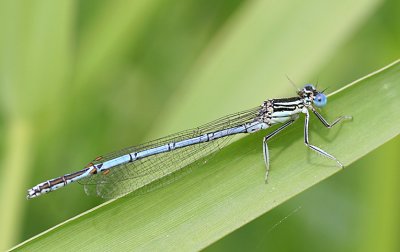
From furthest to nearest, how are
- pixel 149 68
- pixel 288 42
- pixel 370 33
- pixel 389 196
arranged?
pixel 149 68 → pixel 370 33 → pixel 288 42 → pixel 389 196

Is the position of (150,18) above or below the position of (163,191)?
above

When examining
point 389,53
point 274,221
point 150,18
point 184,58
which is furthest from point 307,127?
point 184,58

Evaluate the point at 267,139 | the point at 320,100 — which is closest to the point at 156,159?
the point at 267,139

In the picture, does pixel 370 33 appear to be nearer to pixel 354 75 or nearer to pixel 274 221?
pixel 354 75

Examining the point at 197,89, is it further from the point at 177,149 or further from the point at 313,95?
the point at 313,95

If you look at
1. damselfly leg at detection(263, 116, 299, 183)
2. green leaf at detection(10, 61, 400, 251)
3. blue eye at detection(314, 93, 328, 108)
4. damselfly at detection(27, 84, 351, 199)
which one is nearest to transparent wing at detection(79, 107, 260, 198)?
damselfly at detection(27, 84, 351, 199)

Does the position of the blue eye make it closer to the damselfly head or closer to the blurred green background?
the damselfly head

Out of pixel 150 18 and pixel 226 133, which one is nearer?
pixel 226 133
